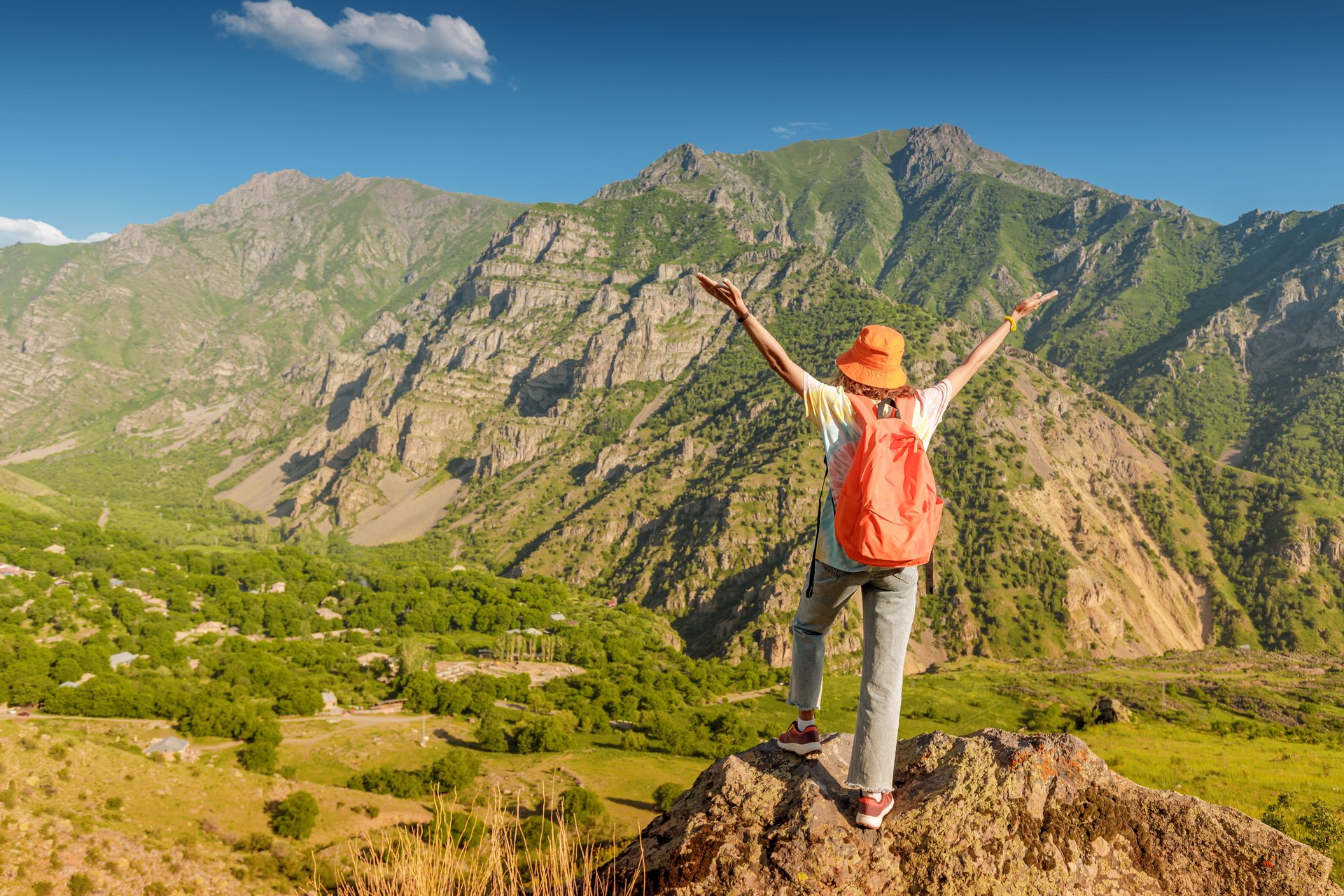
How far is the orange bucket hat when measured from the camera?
22.4ft

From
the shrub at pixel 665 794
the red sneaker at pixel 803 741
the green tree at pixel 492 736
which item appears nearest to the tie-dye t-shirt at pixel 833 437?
the red sneaker at pixel 803 741

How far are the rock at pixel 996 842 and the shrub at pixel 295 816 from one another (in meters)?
43.7

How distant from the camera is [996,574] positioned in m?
153

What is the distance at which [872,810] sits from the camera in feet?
20.5

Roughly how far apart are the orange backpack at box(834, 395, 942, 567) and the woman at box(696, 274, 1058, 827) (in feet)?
1.03

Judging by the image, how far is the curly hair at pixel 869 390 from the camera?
677 cm

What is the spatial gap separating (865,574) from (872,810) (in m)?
2.20

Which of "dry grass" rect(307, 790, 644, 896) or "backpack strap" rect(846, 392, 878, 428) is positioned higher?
"backpack strap" rect(846, 392, 878, 428)

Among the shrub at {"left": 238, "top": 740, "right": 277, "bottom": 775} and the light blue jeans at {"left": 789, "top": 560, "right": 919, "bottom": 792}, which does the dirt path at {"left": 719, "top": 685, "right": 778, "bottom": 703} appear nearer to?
the shrub at {"left": 238, "top": 740, "right": 277, "bottom": 775}

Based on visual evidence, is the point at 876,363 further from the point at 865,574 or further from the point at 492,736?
the point at 492,736

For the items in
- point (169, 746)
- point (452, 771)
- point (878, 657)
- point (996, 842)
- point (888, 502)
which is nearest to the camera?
point (888, 502)

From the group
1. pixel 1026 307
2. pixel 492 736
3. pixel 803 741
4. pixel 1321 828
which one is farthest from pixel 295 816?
pixel 1026 307

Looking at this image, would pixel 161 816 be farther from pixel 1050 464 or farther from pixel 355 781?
pixel 1050 464

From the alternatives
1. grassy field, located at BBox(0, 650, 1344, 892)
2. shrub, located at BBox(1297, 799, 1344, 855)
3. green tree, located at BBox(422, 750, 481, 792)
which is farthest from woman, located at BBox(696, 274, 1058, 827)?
green tree, located at BBox(422, 750, 481, 792)
